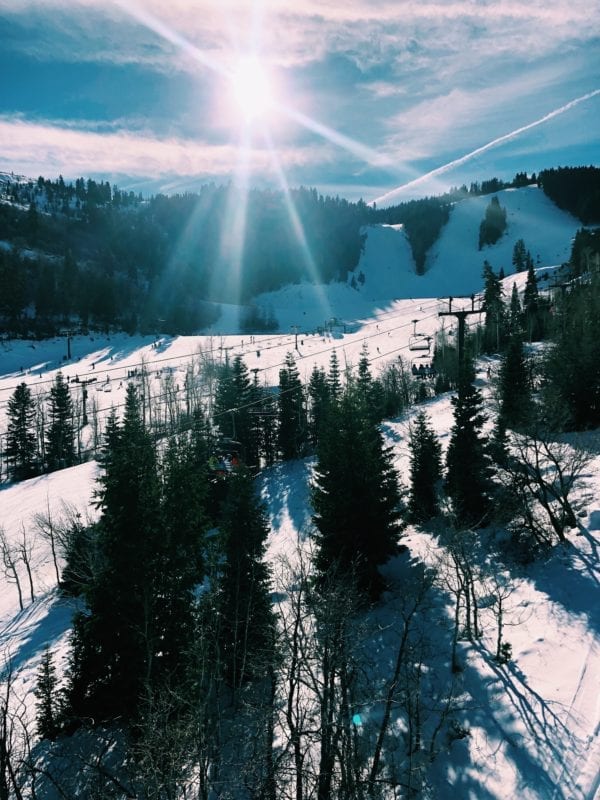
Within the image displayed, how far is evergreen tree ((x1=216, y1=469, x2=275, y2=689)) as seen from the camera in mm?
21469

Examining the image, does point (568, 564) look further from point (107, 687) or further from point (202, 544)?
point (107, 687)

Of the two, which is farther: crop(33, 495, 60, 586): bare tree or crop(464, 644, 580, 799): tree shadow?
crop(33, 495, 60, 586): bare tree

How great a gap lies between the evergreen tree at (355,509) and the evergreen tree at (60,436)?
185ft

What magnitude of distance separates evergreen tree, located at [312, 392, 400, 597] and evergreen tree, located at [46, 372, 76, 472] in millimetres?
56302

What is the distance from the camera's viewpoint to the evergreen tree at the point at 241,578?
21469mm

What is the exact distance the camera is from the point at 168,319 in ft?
561

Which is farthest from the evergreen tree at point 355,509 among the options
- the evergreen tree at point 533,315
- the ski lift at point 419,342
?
the ski lift at point 419,342

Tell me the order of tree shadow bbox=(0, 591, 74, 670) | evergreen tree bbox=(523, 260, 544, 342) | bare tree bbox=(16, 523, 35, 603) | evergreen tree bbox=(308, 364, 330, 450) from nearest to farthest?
tree shadow bbox=(0, 591, 74, 670) < bare tree bbox=(16, 523, 35, 603) < evergreen tree bbox=(308, 364, 330, 450) < evergreen tree bbox=(523, 260, 544, 342)

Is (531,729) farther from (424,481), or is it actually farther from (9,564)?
(9,564)

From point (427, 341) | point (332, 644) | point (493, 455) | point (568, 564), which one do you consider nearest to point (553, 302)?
point (427, 341)

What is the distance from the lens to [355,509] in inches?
1047

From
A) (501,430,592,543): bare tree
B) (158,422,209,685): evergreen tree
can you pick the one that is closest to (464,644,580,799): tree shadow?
(501,430,592,543): bare tree

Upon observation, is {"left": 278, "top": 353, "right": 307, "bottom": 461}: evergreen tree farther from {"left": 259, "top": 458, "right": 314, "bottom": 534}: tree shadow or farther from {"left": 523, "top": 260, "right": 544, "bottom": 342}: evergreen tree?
{"left": 523, "top": 260, "right": 544, "bottom": 342}: evergreen tree

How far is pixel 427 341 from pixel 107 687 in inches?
4588
